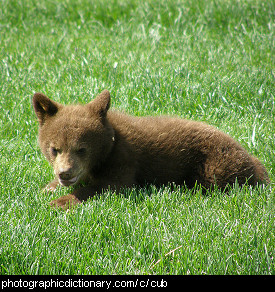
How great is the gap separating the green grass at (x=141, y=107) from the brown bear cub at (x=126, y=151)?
10.1 inches

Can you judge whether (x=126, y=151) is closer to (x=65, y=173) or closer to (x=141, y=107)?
(x=65, y=173)

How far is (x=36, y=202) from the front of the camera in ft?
14.9

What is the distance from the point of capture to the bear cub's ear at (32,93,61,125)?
4.85m

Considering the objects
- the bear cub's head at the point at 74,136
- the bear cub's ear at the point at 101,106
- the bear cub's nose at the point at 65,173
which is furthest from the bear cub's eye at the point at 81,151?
the bear cub's ear at the point at 101,106

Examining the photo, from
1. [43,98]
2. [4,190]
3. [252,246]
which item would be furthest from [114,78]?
[252,246]

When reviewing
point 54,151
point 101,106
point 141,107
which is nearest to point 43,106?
point 54,151

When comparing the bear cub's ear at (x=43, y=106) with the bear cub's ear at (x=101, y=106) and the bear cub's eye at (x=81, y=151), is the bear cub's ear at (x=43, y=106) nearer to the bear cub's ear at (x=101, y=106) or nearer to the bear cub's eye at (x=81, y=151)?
the bear cub's ear at (x=101, y=106)

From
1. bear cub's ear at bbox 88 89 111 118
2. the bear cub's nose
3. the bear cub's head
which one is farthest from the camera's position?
bear cub's ear at bbox 88 89 111 118

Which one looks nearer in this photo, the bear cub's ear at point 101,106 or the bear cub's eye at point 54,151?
the bear cub's eye at point 54,151

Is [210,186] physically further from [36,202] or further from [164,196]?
[36,202]

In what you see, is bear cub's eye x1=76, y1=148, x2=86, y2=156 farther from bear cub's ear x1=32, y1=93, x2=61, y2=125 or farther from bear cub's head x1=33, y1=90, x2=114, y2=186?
bear cub's ear x1=32, y1=93, x2=61, y2=125

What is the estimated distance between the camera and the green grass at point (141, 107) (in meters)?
3.64

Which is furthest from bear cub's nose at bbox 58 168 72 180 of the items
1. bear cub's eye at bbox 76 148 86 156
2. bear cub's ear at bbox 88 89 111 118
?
bear cub's ear at bbox 88 89 111 118
